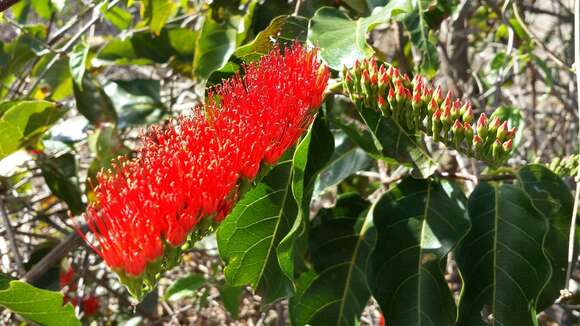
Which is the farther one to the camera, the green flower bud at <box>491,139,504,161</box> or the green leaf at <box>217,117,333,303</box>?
the green leaf at <box>217,117,333,303</box>

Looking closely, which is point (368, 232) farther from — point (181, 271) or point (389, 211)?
point (181, 271)

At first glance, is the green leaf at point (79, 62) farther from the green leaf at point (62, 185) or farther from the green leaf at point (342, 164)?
the green leaf at point (342, 164)

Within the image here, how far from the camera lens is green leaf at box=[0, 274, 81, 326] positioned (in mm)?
1055

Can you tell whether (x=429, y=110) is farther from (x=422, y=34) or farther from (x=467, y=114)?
(x=422, y=34)

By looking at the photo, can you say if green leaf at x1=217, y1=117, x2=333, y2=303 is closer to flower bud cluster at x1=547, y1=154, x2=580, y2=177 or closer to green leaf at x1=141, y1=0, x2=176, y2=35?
flower bud cluster at x1=547, y1=154, x2=580, y2=177

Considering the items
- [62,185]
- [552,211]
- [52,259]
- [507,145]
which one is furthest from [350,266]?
[62,185]

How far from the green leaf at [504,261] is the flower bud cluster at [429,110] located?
0.30 meters

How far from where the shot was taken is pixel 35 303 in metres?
1.08

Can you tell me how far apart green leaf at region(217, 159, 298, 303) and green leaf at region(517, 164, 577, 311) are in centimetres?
50

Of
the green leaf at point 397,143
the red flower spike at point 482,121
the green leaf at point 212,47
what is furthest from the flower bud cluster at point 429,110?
the green leaf at point 212,47

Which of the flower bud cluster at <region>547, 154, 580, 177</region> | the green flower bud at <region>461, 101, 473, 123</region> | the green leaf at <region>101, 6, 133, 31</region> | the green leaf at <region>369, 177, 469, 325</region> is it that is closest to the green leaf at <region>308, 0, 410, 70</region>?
the green flower bud at <region>461, 101, 473, 123</region>

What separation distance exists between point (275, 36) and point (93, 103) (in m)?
0.88

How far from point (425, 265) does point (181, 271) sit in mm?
1894

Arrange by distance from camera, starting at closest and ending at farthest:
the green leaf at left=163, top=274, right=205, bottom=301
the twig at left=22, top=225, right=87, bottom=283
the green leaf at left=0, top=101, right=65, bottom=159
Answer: the green leaf at left=0, top=101, right=65, bottom=159
the twig at left=22, top=225, right=87, bottom=283
the green leaf at left=163, top=274, right=205, bottom=301
